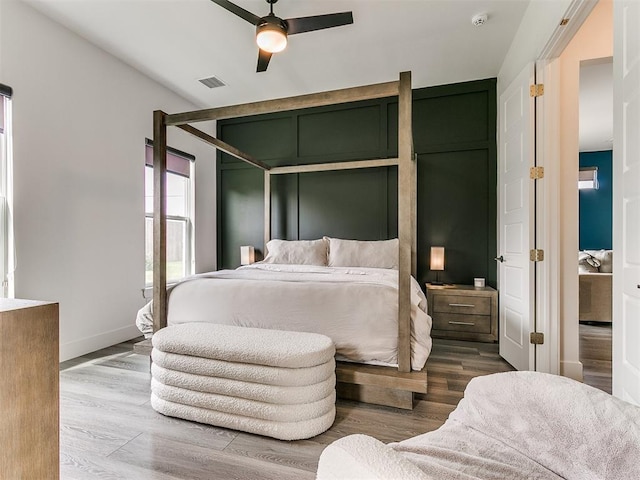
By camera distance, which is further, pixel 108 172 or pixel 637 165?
pixel 108 172

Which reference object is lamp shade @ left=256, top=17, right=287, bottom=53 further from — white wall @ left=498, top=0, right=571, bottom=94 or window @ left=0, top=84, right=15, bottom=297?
window @ left=0, top=84, right=15, bottom=297

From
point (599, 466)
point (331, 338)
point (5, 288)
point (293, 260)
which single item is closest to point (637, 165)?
point (599, 466)

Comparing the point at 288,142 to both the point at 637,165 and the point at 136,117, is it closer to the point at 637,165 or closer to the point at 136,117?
the point at 136,117

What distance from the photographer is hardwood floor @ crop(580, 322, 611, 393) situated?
252 cm

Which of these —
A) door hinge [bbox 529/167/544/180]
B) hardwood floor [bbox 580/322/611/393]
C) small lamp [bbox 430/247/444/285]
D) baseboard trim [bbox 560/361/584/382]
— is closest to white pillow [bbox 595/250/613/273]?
hardwood floor [bbox 580/322/611/393]

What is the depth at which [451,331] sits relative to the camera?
360 centimetres

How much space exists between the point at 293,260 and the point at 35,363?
10.00 ft

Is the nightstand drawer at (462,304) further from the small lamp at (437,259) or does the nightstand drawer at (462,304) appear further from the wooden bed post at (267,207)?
the wooden bed post at (267,207)

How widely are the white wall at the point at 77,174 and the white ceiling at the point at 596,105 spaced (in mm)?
4400

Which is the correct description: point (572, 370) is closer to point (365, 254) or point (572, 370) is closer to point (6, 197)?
point (365, 254)

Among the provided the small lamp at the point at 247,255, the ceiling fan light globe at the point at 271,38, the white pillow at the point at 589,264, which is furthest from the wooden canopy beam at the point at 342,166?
the white pillow at the point at 589,264

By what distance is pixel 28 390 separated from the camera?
37.8 inches

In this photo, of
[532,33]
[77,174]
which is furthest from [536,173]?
[77,174]

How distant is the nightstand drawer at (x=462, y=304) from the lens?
349cm
